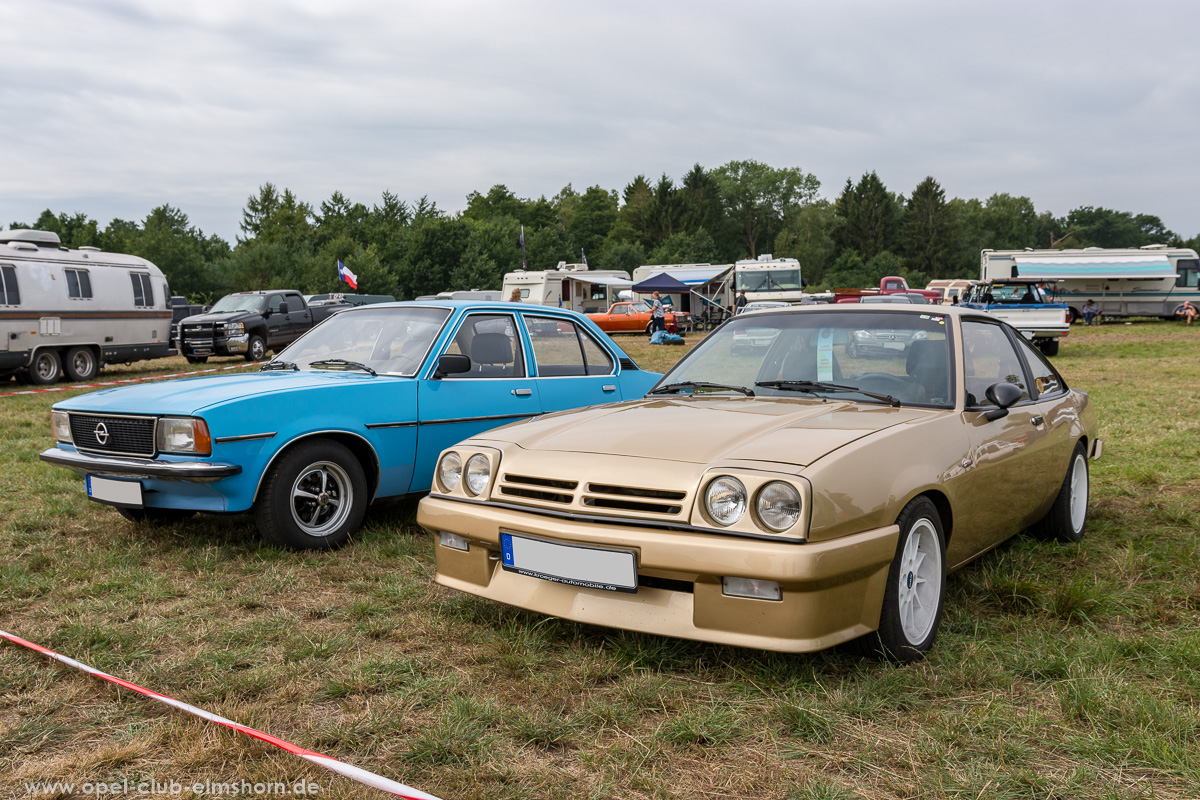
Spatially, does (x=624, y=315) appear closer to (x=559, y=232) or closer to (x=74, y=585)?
(x=74, y=585)

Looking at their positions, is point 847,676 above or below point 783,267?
below

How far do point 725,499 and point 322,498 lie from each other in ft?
9.14

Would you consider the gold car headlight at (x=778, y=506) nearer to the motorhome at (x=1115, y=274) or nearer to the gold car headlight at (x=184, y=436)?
the gold car headlight at (x=184, y=436)

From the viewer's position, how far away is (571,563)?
10.1 ft

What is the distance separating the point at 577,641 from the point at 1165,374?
1407 cm

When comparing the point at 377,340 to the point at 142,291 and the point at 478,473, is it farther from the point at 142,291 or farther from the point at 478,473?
the point at 142,291

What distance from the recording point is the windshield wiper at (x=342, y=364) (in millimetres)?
5382

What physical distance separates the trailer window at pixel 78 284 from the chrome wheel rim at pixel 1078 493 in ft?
52.6

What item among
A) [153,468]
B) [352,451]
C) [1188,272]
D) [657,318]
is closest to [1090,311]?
[1188,272]

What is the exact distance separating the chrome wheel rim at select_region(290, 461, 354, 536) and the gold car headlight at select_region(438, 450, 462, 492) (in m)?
1.36

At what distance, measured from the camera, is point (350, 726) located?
2.74m

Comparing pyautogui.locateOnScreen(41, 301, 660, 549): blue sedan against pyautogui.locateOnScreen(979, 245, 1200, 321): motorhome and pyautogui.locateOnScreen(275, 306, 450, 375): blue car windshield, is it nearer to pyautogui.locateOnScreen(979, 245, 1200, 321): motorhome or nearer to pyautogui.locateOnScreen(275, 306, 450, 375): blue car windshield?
pyautogui.locateOnScreen(275, 306, 450, 375): blue car windshield

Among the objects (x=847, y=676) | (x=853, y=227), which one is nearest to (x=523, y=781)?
(x=847, y=676)

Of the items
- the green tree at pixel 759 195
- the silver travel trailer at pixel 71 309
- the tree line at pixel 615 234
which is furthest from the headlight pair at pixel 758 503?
the green tree at pixel 759 195
